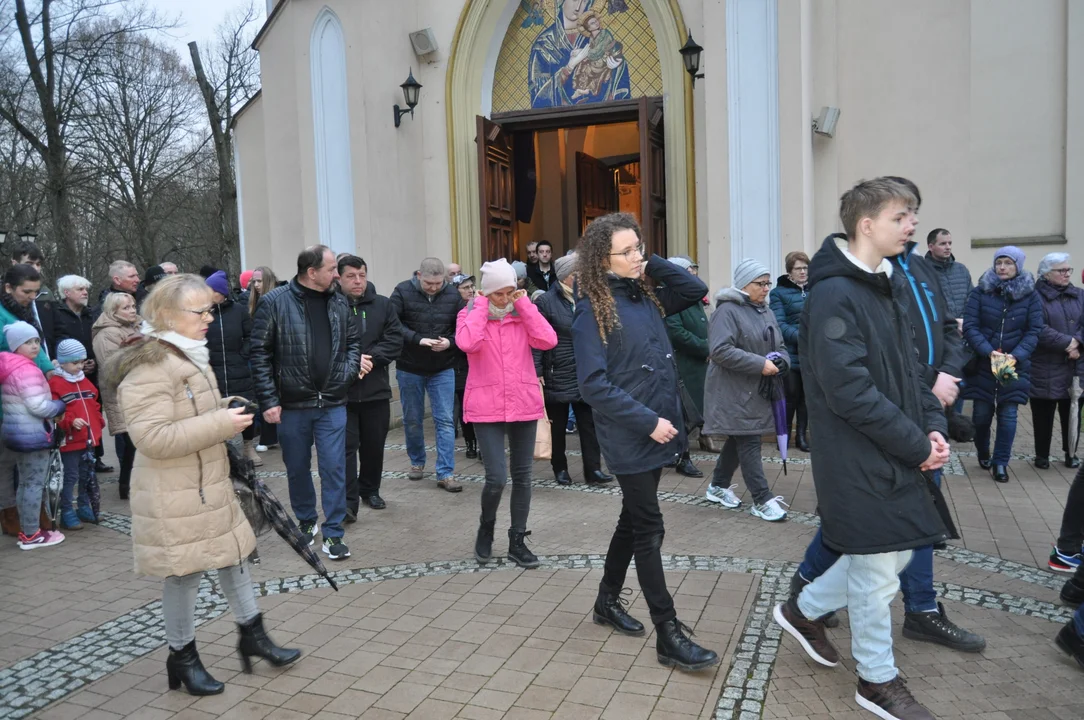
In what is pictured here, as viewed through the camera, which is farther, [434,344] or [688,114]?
[688,114]

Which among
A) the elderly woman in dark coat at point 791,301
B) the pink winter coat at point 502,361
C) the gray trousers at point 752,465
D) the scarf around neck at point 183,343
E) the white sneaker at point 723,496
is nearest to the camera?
→ the scarf around neck at point 183,343

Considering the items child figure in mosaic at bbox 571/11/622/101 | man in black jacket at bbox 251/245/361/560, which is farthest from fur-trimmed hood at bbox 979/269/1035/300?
child figure in mosaic at bbox 571/11/622/101

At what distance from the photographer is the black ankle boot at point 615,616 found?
4301mm

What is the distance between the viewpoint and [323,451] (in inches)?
227

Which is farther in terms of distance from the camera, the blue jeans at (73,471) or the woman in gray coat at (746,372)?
the blue jeans at (73,471)

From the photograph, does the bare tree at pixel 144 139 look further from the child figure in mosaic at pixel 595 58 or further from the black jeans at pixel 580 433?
the black jeans at pixel 580 433

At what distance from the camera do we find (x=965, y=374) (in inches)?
303

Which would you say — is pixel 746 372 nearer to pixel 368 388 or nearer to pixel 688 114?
pixel 368 388

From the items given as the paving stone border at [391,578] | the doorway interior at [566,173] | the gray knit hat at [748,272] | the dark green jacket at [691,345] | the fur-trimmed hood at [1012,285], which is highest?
the doorway interior at [566,173]

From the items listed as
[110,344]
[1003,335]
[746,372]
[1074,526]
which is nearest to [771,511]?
[746,372]

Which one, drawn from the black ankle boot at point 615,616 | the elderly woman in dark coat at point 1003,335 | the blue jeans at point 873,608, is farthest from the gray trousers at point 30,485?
the elderly woman in dark coat at point 1003,335

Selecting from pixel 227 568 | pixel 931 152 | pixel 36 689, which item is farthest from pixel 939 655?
pixel 931 152

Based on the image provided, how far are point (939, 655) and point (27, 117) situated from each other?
2694 centimetres

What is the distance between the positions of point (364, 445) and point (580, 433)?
1858 millimetres
